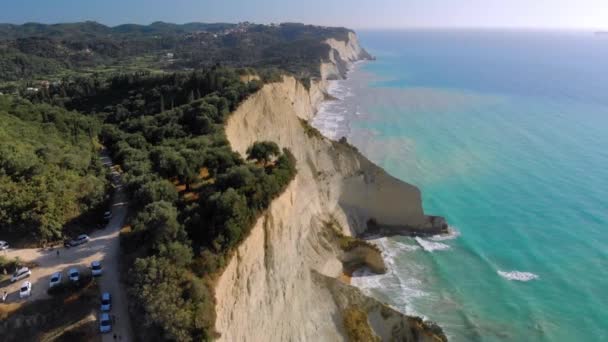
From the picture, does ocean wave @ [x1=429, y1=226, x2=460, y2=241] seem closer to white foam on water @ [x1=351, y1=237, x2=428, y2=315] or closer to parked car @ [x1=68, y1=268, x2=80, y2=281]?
white foam on water @ [x1=351, y1=237, x2=428, y2=315]

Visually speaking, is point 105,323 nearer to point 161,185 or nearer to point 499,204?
point 161,185

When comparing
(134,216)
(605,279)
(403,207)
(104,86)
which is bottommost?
(605,279)

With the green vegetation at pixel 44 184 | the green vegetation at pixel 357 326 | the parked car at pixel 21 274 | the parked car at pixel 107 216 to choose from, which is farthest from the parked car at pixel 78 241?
the green vegetation at pixel 357 326

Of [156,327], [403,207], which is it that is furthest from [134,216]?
[403,207]

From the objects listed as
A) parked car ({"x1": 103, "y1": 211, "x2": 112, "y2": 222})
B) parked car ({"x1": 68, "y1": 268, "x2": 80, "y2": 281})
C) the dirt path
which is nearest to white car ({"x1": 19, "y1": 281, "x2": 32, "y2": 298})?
the dirt path

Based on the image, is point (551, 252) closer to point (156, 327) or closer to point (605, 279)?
point (605, 279)
